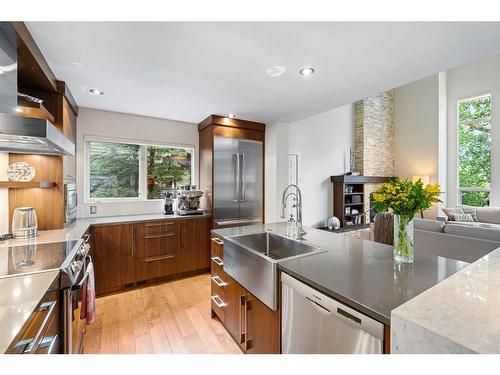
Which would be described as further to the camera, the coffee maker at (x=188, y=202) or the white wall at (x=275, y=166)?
the white wall at (x=275, y=166)

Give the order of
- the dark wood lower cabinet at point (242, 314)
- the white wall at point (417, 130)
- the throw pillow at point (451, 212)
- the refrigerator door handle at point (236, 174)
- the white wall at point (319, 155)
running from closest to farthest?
the dark wood lower cabinet at point (242, 314) < the refrigerator door handle at point (236, 174) < the throw pillow at point (451, 212) < the white wall at point (319, 155) < the white wall at point (417, 130)

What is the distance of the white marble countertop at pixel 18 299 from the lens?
75 cm

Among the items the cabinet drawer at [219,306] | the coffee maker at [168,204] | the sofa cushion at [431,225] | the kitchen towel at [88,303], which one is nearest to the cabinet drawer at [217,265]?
the cabinet drawer at [219,306]

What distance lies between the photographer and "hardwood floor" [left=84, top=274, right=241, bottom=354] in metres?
1.83

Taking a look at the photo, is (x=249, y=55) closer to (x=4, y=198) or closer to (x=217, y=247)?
(x=217, y=247)

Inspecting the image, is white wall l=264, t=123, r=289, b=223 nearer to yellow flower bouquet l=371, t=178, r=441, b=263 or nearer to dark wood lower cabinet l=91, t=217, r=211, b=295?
dark wood lower cabinet l=91, t=217, r=211, b=295

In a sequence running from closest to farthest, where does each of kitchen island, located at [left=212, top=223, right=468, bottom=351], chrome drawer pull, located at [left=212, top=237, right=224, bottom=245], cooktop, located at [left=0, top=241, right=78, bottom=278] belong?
kitchen island, located at [left=212, top=223, right=468, bottom=351]
cooktop, located at [left=0, top=241, right=78, bottom=278]
chrome drawer pull, located at [left=212, top=237, right=224, bottom=245]

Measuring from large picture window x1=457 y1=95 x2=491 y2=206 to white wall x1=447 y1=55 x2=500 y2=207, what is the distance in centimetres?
12

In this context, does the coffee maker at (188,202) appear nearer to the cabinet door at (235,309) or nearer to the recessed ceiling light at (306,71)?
the cabinet door at (235,309)

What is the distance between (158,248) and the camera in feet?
9.79

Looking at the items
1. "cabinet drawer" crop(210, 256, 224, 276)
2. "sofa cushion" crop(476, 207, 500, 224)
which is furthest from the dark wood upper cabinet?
"sofa cushion" crop(476, 207, 500, 224)

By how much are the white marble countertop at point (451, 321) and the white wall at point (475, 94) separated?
6807 millimetres

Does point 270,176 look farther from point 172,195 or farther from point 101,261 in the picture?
point 101,261

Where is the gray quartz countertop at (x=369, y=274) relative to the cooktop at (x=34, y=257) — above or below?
above
